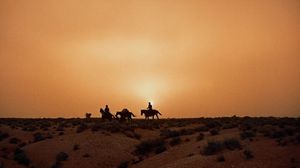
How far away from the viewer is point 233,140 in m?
32.0

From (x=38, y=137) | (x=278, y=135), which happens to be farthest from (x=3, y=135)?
(x=278, y=135)

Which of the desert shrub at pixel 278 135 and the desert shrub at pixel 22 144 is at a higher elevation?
the desert shrub at pixel 22 144

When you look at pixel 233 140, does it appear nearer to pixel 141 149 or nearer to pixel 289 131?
pixel 289 131

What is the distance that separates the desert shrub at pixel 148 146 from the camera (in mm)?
39688

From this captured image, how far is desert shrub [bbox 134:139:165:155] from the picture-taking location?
39688 mm

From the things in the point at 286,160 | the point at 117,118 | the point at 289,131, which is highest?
the point at 117,118

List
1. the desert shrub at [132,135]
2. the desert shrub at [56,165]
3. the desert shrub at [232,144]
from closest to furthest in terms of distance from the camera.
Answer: the desert shrub at [232,144]
the desert shrub at [56,165]
the desert shrub at [132,135]

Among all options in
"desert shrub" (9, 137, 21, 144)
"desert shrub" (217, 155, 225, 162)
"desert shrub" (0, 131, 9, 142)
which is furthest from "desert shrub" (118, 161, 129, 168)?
"desert shrub" (0, 131, 9, 142)

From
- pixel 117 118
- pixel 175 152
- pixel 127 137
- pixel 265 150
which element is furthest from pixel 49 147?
pixel 117 118

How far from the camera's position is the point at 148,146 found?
131 ft

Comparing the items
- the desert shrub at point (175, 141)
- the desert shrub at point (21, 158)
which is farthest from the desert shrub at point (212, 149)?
the desert shrub at point (21, 158)

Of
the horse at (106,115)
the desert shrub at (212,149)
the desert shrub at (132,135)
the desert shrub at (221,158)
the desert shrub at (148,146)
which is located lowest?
the desert shrub at (221,158)

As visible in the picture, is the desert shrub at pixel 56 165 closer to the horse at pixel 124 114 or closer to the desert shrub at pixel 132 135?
the desert shrub at pixel 132 135

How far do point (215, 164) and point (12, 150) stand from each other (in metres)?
24.9
